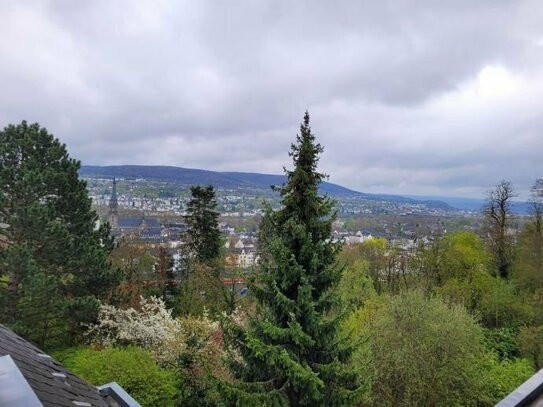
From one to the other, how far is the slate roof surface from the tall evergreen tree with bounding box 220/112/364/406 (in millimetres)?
3941

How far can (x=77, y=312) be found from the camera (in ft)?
59.5

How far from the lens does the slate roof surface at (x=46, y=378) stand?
4.62 m

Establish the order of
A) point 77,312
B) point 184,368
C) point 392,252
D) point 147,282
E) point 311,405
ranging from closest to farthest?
point 311,405
point 184,368
point 77,312
point 147,282
point 392,252

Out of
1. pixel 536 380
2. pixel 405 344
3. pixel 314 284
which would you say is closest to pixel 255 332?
pixel 314 284

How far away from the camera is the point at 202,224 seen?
30.6m

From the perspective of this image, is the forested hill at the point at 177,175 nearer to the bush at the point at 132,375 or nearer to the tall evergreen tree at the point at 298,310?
the bush at the point at 132,375

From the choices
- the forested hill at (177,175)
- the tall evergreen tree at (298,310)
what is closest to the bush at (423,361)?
the tall evergreen tree at (298,310)

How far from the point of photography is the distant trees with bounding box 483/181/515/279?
32094 mm

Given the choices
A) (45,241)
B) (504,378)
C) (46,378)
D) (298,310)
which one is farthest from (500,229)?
(46,378)

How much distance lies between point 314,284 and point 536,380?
16.4 feet

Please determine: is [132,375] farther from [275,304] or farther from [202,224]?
[202,224]

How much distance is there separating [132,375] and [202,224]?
55.6ft

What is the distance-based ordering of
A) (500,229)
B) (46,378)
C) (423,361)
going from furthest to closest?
(500,229) < (423,361) < (46,378)

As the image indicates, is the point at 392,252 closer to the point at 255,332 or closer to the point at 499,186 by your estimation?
the point at 499,186
